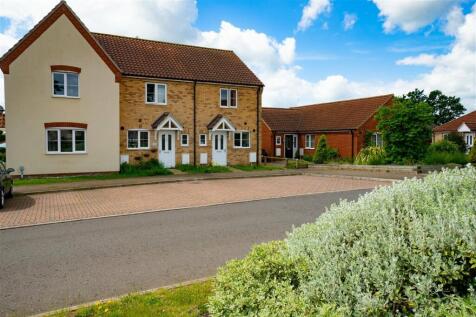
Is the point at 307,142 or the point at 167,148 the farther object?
the point at 307,142

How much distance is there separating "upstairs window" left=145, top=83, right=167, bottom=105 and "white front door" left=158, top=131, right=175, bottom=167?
87.4 inches

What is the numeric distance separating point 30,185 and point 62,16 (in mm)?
10157

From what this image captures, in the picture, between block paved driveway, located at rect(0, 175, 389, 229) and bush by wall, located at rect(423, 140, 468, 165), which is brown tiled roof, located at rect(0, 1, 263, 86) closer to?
block paved driveway, located at rect(0, 175, 389, 229)

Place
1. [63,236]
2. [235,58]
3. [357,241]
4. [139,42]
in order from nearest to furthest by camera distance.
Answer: [357,241]
[63,236]
[139,42]
[235,58]

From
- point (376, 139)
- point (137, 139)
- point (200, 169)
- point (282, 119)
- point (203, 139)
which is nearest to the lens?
point (137, 139)

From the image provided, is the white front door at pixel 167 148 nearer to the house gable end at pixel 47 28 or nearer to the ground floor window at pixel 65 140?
the house gable end at pixel 47 28

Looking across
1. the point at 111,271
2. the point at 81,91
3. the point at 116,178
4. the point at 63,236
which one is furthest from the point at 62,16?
the point at 111,271

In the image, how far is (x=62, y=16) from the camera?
71.6 feet

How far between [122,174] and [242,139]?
34.9 ft

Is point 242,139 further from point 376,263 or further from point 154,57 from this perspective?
point 376,263

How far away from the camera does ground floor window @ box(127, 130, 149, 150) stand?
25.3 metres

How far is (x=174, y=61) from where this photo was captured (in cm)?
2847

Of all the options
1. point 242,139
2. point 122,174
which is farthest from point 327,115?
point 122,174

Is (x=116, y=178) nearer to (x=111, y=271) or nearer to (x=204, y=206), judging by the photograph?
(x=204, y=206)
